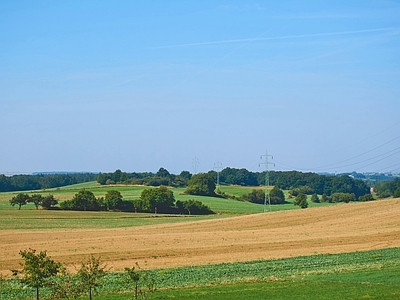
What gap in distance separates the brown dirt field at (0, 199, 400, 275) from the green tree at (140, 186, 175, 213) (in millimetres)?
25865

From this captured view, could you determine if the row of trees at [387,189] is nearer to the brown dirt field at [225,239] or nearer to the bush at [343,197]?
the bush at [343,197]

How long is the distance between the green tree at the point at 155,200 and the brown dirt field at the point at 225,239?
2586cm

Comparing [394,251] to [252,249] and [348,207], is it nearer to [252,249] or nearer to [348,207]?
[252,249]

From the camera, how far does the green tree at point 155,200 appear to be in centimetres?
10350

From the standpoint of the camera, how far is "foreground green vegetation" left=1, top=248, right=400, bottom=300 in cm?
2606

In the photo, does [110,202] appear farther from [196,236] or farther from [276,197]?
[196,236]

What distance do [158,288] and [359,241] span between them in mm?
27297

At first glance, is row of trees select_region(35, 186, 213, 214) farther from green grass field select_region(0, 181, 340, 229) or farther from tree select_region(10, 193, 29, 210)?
green grass field select_region(0, 181, 340, 229)

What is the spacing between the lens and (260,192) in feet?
452

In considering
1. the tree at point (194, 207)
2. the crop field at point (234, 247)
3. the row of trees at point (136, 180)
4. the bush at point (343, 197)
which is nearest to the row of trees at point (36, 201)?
the crop field at point (234, 247)

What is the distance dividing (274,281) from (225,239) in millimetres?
26482

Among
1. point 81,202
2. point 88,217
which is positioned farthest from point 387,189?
point 88,217

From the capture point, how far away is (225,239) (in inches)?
2255

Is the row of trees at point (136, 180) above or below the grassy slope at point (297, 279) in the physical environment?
above
